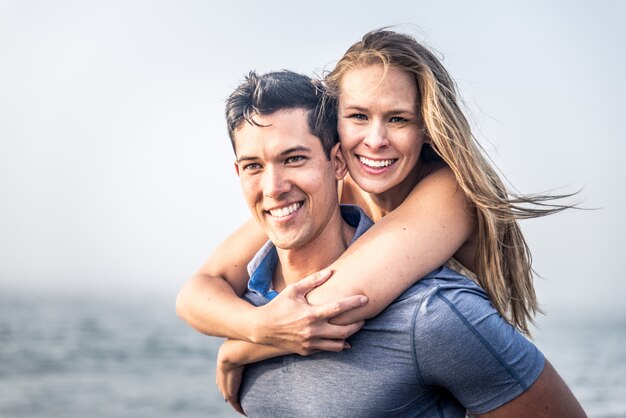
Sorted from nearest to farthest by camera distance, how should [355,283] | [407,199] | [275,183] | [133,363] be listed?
[355,283], [275,183], [407,199], [133,363]

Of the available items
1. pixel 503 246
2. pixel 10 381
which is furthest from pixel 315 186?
pixel 10 381

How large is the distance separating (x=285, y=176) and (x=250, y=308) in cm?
44

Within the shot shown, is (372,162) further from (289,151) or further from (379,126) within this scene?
(289,151)

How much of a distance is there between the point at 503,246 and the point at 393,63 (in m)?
0.78

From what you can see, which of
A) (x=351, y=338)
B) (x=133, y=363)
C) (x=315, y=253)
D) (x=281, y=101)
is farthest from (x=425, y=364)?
A: (x=133, y=363)

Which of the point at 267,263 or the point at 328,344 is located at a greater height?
the point at 267,263

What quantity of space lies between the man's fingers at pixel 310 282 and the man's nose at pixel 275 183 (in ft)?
0.92

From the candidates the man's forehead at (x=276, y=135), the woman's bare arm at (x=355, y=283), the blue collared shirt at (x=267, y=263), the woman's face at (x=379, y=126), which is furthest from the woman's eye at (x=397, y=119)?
the man's forehead at (x=276, y=135)

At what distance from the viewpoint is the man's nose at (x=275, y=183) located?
8.93ft

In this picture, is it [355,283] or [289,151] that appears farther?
[289,151]

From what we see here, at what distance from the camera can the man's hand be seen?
2.55m

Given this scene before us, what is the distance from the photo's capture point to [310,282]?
8.71 ft

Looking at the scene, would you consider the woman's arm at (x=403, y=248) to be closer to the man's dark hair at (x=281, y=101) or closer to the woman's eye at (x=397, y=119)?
the woman's eye at (x=397, y=119)

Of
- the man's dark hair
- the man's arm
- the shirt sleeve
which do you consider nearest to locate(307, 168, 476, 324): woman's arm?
the shirt sleeve
